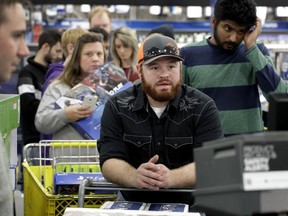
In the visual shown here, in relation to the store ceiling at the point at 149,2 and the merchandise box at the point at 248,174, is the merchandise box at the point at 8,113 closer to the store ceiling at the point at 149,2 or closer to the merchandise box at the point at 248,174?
the store ceiling at the point at 149,2

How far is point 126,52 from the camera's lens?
7.59m

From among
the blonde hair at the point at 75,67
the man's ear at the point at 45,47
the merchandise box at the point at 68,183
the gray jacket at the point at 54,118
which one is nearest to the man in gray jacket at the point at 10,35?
the merchandise box at the point at 68,183

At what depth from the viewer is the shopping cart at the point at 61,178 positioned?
429 cm

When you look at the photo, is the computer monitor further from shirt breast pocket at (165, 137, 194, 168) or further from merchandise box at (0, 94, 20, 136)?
merchandise box at (0, 94, 20, 136)

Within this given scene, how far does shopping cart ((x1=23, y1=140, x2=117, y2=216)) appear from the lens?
429cm

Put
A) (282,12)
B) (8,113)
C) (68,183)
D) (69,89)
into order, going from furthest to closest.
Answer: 1. (282,12)
2. (69,89)
3. (8,113)
4. (68,183)

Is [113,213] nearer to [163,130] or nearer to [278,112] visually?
[163,130]

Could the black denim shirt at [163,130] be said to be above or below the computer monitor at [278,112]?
below

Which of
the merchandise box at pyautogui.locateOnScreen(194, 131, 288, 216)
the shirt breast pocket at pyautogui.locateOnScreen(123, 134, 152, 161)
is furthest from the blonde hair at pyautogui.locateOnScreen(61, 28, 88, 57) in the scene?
A: the merchandise box at pyautogui.locateOnScreen(194, 131, 288, 216)

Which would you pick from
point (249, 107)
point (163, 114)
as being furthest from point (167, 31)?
point (163, 114)

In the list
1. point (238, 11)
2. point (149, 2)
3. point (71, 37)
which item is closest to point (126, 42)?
point (71, 37)

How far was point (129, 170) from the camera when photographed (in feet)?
14.0

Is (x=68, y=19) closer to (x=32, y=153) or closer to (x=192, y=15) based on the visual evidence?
(x=192, y=15)

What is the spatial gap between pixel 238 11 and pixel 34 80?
3.78m
